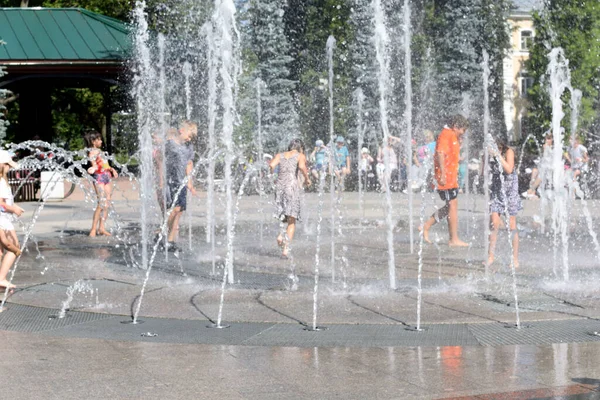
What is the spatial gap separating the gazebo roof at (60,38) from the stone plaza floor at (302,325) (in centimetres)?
1355

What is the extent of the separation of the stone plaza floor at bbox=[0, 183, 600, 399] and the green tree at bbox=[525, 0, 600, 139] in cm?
3516

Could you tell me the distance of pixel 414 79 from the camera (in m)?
43.6

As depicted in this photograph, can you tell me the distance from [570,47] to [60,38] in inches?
1077

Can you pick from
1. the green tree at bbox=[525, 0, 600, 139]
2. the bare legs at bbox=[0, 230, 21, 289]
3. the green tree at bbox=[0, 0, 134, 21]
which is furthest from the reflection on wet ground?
the green tree at bbox=[525, 0, 600, 139]

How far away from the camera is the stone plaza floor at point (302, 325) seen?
19.8 feet

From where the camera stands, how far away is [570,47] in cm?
4731

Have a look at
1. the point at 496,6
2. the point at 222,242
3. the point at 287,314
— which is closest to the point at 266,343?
the point at 287,314

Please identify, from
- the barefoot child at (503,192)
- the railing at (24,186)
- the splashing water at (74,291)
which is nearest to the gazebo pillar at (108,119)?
the railing at (24,186)

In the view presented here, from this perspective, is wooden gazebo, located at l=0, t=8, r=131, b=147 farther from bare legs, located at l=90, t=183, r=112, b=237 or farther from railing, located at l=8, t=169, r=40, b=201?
bare legs, located at l=90, t=183, r=112, b=237

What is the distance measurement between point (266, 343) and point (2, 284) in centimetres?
342

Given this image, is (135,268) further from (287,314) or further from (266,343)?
(266,343)

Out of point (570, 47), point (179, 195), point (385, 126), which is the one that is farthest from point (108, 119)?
point (570, 47)

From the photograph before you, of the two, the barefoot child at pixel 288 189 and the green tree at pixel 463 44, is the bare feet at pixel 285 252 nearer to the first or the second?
the barefoot child at pixel 288 189

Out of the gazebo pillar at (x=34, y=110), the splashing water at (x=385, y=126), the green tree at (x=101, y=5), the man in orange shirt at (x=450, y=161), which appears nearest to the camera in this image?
the splashing water at (x=385, y=126)
